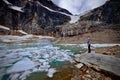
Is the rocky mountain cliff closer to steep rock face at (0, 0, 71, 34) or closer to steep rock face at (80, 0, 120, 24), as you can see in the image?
steep rock face at (80, 0, 120, 24)

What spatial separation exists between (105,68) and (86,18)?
69723 millimetres

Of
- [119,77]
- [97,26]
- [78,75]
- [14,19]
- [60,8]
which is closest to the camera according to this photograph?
[119,77]

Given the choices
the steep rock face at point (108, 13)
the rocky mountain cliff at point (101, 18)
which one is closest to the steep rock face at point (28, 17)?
the rocky mountain cliff at point (101, 18)

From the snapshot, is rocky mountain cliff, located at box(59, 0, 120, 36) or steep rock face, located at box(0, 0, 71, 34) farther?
steep rock face, located at box(0, 0, 71, 34)

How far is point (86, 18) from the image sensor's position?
251 ft

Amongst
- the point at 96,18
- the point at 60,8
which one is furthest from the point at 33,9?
the point at 96,18

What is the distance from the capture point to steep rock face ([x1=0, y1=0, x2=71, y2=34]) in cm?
7599

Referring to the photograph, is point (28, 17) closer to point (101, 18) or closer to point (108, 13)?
point (101, 18)

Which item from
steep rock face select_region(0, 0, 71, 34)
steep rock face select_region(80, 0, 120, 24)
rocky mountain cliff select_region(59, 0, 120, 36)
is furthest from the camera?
steep rock face select_region(0, 0, 71, 34)

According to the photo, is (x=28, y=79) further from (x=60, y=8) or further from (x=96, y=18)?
(x=60, y=8)

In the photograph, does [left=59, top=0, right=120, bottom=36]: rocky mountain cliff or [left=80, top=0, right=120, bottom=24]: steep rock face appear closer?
[left=59, top=0, right=120, bottom=36]: rocky mountain cliff

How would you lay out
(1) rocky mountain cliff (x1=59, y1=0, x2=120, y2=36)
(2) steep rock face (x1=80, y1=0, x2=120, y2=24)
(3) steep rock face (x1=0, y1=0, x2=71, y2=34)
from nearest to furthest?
(1) rocky mountain cliff (x1=59, y1=0, x2=120, y2=36) → (2) steep rock face (x1=80, y1=0, x2=120, y2=24) → (3) steep rock face (x1=0, y1=0, x2=71, y2=34)

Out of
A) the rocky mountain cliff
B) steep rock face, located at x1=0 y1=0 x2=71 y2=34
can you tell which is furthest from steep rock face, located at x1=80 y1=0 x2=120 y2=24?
steep rock face, located at x1=0 y1=0 x2=71 y2=34

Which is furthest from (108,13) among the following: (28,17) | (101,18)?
(28,17)
